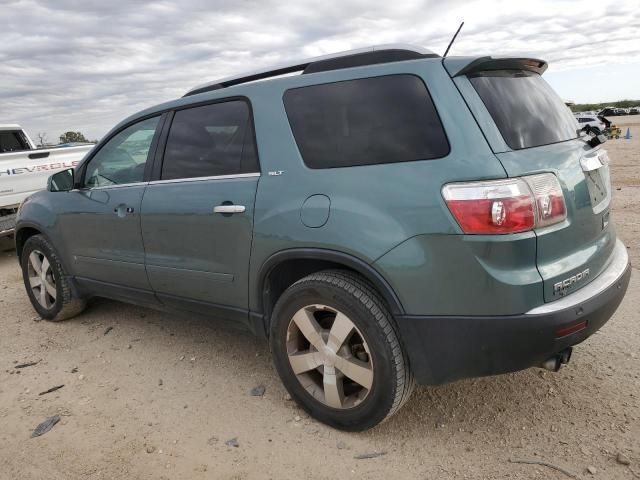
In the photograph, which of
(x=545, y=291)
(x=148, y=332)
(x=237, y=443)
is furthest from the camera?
(x=148, y=332)

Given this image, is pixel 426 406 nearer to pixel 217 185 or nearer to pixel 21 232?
pixel 217 185

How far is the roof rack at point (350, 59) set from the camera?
2.65 meters

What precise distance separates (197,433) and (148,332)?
1701 millimetres

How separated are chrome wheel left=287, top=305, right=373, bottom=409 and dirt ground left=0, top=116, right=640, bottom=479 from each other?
0.22 meters

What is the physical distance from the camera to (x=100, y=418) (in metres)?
3.08

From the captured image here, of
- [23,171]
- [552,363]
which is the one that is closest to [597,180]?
[552,363]

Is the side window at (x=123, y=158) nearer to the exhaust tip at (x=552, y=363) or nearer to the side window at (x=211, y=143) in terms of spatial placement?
the side window at (x=211, y=143)

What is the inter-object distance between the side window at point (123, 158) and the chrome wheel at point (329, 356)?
1685 millimetres

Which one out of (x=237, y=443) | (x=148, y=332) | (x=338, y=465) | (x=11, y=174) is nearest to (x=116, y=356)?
(x=148, y=332)

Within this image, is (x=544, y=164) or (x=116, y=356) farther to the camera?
(x=116, y=356)

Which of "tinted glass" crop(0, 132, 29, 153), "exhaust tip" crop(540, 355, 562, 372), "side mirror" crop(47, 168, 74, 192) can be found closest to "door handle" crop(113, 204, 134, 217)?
"side mirror" crop(47, 168, 74, 192)

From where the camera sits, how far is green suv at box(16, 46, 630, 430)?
2.22 metres

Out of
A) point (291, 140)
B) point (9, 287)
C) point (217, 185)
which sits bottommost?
point (9, 287)

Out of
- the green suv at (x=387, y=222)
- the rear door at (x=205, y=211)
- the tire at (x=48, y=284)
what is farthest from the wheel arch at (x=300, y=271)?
the tire at (x=48, y=284)
